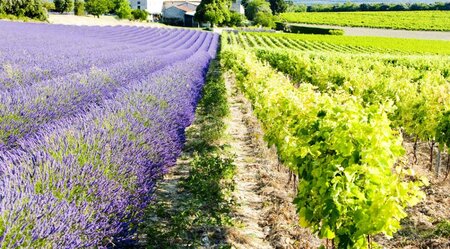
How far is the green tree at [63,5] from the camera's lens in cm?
7834

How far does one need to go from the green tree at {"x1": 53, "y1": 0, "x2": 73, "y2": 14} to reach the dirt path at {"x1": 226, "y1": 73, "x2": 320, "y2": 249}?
78397 mm

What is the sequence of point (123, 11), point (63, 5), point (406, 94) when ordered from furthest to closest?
point (63, 5) → point (123, 11) → point (406, 94)

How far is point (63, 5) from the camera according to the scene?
78500mm

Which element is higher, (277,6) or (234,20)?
(277,6)

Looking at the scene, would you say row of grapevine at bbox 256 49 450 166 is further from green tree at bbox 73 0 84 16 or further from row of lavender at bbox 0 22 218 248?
green tree at bbox 73 0 84 16

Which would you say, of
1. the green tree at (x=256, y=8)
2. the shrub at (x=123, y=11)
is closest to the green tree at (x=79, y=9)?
the shrub at (x=123, y=11)

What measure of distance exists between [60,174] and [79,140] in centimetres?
78

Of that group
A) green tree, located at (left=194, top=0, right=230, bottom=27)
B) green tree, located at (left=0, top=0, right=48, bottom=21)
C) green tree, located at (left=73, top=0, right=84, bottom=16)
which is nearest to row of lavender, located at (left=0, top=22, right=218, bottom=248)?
green tree, located at (left=0, top=0, right=48, bottom=21)

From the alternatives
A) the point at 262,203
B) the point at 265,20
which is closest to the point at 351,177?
the point at 262,203

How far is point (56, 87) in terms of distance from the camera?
6523mm

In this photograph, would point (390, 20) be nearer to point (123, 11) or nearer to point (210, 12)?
point (210, 12)

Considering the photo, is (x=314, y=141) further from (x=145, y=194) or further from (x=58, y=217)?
(x=58, y=217)

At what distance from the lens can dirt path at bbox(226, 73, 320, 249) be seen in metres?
4.55

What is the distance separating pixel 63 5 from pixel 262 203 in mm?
82027
